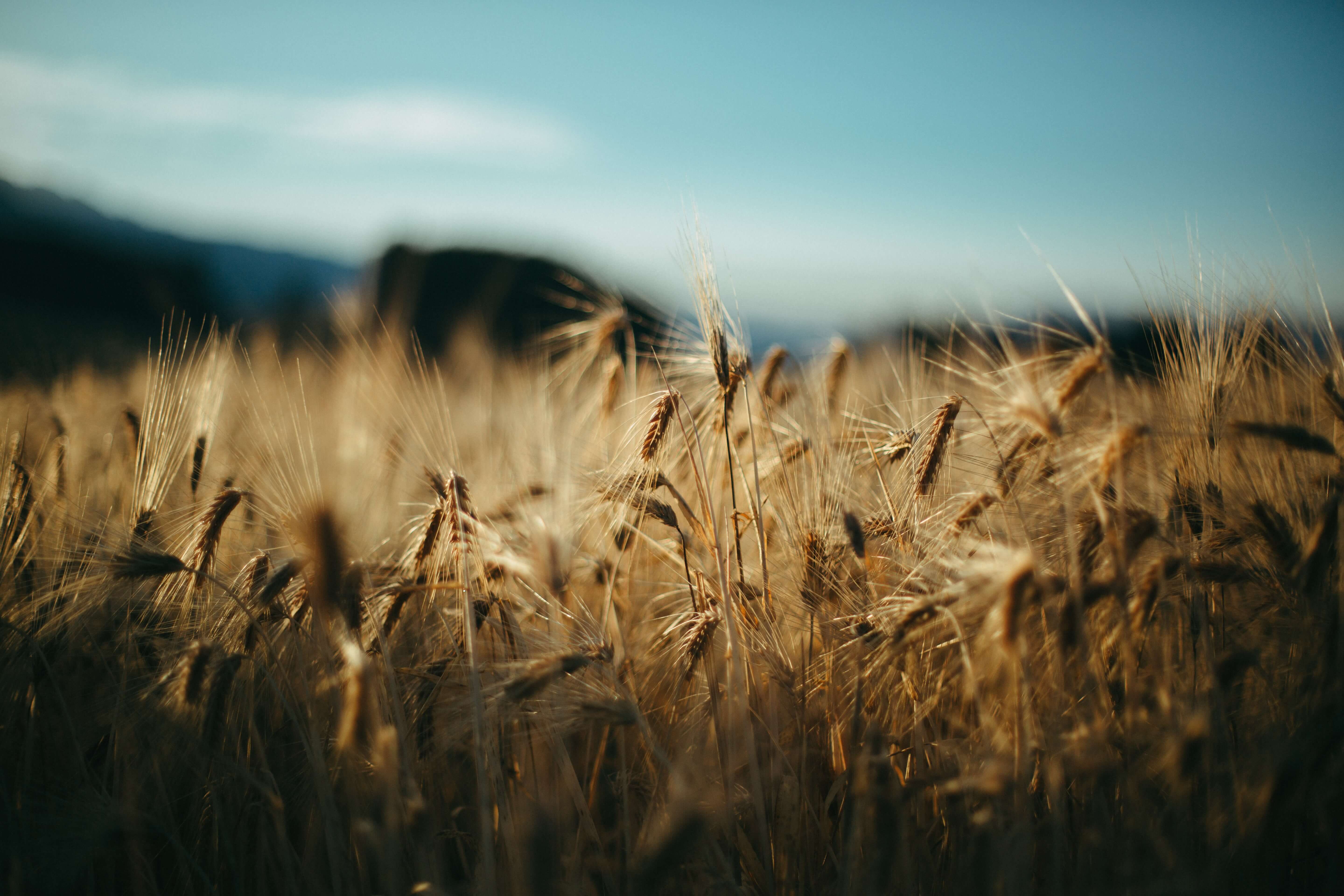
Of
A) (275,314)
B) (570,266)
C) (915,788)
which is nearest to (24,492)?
(915,788)

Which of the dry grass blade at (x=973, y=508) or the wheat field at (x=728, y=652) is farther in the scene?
the dry grass blade at (x=973, y=508)

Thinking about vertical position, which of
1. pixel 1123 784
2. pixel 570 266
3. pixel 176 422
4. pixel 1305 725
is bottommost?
pixel 1123 784

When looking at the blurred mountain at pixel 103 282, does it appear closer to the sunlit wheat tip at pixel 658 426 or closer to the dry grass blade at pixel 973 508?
the sunlit wheat tip at pixel 658 426

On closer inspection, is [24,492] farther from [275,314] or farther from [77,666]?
[275,314]

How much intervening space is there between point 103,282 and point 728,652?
1747 centimetres

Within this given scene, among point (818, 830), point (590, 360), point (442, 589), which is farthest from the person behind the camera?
point (590, 360)

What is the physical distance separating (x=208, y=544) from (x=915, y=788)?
1.82 m

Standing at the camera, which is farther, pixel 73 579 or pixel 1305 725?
pixel 73 579

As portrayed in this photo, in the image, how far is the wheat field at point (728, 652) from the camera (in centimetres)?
116

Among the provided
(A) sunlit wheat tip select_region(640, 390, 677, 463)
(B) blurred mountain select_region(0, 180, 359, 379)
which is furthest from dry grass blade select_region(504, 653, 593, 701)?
(B) blurred mountain select_region(0, 180, 359, 379)

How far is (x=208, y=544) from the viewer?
1.60 meters

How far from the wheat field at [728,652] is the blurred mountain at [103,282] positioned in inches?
362

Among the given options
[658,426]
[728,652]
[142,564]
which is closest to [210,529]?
[142,564]

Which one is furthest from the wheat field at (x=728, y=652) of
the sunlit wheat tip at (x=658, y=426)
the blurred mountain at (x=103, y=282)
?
the blurred mountain at (x=103, y=282)
